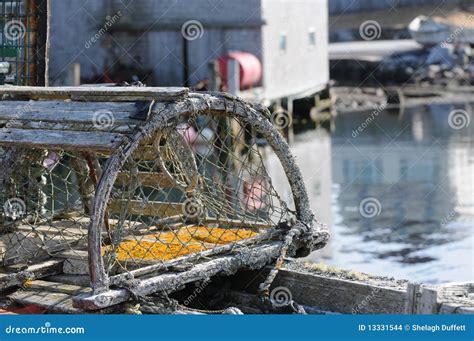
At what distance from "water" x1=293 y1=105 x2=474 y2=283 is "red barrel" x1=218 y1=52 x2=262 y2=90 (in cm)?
214

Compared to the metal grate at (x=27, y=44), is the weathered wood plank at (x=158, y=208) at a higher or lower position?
lower

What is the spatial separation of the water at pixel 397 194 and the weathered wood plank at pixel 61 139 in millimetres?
7606

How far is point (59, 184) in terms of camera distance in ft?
67.8

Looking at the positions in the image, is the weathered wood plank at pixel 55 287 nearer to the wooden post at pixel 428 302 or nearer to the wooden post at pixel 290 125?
the wooden post at pixel 428 302

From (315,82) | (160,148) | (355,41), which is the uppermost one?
(355,41)

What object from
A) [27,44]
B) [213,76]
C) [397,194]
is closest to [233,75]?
[213,76]

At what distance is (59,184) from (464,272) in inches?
358

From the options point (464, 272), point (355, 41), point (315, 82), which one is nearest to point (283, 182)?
point (464, 272)

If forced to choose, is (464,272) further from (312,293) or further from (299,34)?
(299,34)

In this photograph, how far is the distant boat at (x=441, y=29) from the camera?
47000mm

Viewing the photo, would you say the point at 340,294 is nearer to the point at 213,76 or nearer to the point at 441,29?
the point at 213,76

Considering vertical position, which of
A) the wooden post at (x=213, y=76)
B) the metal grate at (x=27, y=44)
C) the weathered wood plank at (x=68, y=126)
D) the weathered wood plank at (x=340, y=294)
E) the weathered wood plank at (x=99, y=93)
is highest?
the wooden post at (x=213, y=76)

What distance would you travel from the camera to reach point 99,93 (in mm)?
7973

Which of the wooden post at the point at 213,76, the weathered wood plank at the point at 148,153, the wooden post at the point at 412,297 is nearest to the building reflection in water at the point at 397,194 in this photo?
the wooden post at the point at 213,76
